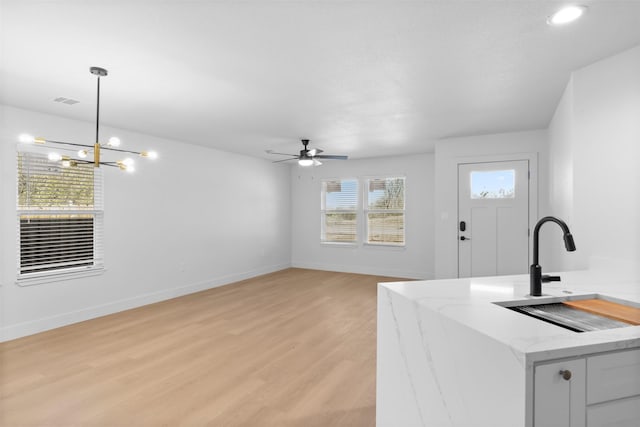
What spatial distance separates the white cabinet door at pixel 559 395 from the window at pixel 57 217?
14.5 feet

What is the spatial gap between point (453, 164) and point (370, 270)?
3070 mm

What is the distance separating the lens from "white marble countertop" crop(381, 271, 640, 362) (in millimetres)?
1047

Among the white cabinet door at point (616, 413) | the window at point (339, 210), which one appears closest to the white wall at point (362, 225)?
the window at point (339, 210)

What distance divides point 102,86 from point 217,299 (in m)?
3.42

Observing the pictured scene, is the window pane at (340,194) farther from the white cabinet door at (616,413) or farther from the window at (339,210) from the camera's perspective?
the white cabinet door at (616,413)

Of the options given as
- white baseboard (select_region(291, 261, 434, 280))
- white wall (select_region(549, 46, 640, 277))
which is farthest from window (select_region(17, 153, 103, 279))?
white wall (select_region(549, 46, 640, 277))

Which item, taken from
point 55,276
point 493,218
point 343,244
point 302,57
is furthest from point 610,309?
point 343,244

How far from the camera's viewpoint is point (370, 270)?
7496 millimetres

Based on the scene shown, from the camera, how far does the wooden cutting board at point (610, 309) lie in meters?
1.43

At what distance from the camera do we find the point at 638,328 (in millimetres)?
1216

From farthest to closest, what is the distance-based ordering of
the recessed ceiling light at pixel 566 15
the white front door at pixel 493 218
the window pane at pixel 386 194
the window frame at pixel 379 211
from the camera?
the window pane at pixel 386 194 → the window frame at pixel 379 211 → the white front door at pixel 493 218 → the recessed ceiling light at pixel 566 15

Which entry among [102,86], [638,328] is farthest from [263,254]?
[638,328]

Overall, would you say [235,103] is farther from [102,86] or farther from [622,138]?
[622,138]

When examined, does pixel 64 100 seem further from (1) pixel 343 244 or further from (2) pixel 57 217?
(1) pixel 343 244
